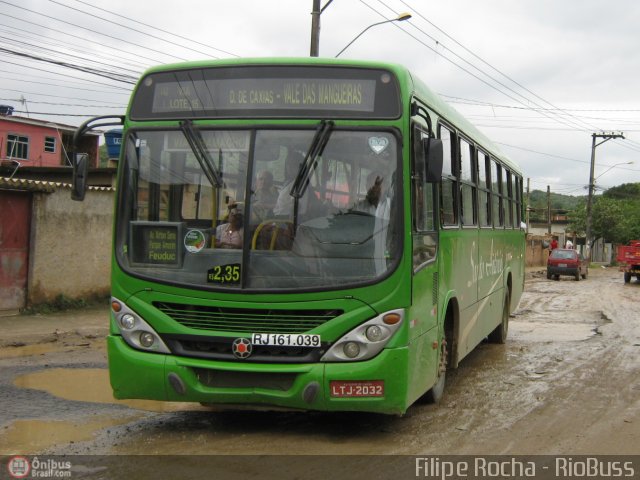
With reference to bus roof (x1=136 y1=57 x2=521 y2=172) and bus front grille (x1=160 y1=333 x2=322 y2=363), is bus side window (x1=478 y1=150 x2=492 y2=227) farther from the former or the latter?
bus front grille (x1=160 y1=333 x2=322 y2=363)

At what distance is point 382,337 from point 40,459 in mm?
2660

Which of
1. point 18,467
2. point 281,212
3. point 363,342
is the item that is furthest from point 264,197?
point 18,467

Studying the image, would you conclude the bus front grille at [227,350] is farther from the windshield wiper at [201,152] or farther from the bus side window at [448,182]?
the bus side window at [448,182]

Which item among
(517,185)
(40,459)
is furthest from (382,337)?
(517,185)

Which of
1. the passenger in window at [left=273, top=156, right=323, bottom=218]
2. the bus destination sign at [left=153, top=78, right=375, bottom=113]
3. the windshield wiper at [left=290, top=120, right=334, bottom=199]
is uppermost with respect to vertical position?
the bus destination sign at [left=153, top=78, right=375, bottom=113]

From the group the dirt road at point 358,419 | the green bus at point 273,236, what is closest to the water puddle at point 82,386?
the dirt road at point 358,419

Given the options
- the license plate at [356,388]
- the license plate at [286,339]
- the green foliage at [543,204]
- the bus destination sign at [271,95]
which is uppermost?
the green foliage at [543,204]

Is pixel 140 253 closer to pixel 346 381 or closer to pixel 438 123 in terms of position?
pixel 346 381

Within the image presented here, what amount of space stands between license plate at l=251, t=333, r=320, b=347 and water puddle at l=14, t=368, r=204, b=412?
1.96 metres

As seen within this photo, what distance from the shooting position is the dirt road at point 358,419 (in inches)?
236

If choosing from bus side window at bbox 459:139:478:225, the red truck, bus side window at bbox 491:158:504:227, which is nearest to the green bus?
bus side window at bbox 459:139:478:225

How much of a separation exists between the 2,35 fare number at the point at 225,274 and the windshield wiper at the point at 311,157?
737 millimetres

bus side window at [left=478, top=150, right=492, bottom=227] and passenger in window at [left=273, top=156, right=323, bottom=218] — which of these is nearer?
passenger in window at [left=273, top=156, right=323, bottom=218]

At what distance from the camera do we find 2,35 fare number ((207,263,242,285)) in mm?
5930
